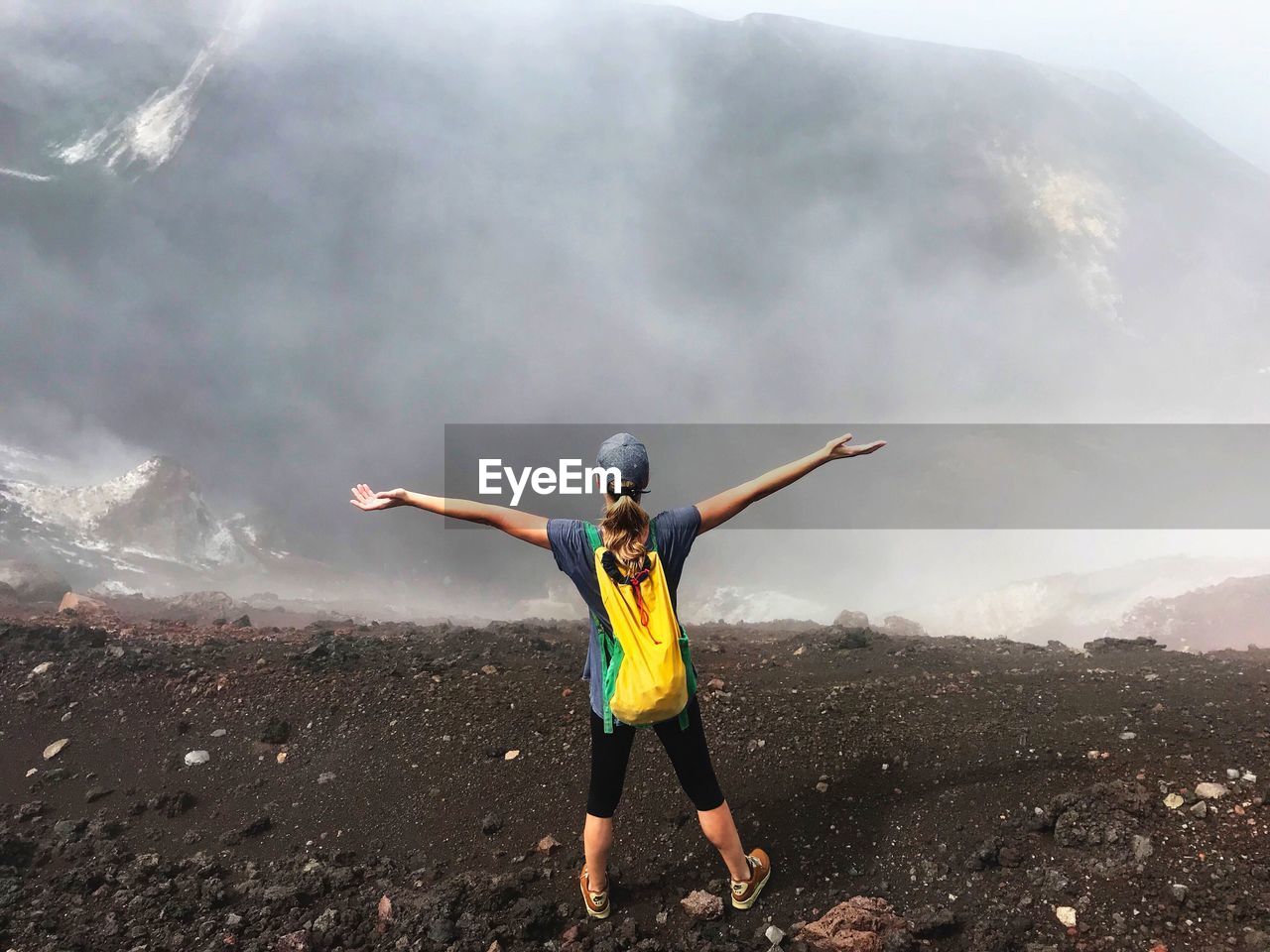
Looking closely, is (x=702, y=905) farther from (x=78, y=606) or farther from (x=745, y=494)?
(x=78, y=606)

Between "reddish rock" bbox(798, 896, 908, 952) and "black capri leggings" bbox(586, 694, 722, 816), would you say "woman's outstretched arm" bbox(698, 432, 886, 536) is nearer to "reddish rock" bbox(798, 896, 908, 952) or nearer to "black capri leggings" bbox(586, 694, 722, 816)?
"black capri leggings" bbox(586, 694, 722, 816)

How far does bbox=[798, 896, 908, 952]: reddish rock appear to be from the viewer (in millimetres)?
2695

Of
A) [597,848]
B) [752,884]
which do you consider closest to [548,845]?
[597,848]

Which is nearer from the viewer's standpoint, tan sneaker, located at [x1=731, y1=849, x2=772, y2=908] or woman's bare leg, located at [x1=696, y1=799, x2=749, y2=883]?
woman's bare leg, located at [x1=696, y1=799, x2=749, y2=883]

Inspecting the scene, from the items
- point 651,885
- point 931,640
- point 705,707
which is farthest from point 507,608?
point 651,885

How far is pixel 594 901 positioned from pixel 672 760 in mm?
750

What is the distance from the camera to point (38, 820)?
3787 mm

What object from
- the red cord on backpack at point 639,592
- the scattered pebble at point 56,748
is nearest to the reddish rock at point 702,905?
the red cord on backpack at point 639,592

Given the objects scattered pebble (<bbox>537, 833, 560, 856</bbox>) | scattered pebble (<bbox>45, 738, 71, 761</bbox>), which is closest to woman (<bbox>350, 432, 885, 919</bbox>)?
scattered pebble (<bbox>537, 833, 560, 856</bbox>)

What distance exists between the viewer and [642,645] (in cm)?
239

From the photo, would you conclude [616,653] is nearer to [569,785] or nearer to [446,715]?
[569,785]

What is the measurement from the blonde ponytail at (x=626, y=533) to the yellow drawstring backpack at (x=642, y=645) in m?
0.03

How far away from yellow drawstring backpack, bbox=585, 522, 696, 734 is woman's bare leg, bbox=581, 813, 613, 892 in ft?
1.84

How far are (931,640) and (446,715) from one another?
4633 millimetres
